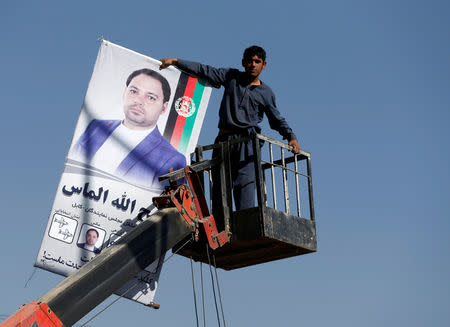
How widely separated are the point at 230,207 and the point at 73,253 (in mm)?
2713

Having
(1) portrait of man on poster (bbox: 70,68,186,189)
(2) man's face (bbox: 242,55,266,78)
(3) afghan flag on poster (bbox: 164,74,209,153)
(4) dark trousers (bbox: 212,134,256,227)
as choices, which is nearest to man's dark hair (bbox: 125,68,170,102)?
(1) portrait of man on poster (bbox: 70,68,186,189)

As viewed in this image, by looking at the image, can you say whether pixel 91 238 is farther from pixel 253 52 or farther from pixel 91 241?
pixel 253 52

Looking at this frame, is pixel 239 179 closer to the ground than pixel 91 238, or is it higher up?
higher up

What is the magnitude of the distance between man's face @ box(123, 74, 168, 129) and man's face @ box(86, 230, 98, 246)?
6.84 feet

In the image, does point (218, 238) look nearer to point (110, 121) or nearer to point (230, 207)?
point (230, 207)

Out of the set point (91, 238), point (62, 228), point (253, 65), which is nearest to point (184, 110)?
point (253, 65)

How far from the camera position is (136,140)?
1379cm

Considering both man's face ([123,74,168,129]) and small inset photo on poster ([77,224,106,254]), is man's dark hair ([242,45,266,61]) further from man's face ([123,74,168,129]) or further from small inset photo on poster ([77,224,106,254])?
small inset photo on poster ([77,224,106,254])

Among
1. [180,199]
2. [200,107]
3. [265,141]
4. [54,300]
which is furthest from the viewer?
[200,107]

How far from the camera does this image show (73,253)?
41.4 ft

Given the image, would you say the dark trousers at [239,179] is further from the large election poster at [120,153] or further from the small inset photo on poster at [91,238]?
the small inset photo on poster at [91,238]

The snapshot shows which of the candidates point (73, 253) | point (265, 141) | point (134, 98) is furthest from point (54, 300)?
point (134, 98)

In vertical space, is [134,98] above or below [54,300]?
above

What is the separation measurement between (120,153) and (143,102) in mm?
1084
